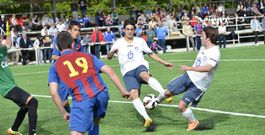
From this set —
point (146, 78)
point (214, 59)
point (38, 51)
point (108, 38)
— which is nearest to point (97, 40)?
point (108, 38)

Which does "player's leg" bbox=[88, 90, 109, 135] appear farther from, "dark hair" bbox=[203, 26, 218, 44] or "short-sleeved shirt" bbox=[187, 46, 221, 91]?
"dark hair" bbox=[203, 26, 218, 44]

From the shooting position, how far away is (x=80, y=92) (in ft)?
23.3

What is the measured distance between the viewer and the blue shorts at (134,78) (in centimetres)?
1090

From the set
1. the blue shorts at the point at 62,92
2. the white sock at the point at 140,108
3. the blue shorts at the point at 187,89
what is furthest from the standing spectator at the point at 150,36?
the blue shorts at the point at 62,92

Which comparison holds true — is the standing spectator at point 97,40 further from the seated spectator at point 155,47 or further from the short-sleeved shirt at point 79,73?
the short-sleeved shirt at point 79,73

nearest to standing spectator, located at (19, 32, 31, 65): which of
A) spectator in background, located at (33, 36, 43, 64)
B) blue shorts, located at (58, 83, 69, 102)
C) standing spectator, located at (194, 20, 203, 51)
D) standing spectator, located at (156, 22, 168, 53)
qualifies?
spectator in background, located at (33, 36, 43, 64)

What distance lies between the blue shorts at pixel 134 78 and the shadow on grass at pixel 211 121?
1.38 metres

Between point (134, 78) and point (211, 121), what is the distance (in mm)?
1627

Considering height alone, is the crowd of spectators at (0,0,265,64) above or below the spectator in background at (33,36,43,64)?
above

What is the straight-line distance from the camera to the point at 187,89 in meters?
10.3

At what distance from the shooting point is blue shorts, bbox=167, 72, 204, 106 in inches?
395

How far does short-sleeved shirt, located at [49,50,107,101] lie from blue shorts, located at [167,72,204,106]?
314 cm

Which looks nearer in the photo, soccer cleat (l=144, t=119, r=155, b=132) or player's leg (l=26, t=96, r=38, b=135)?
player's leg (l=26, t=96, r=38, b=135)

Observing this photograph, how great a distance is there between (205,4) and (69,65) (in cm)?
4174
